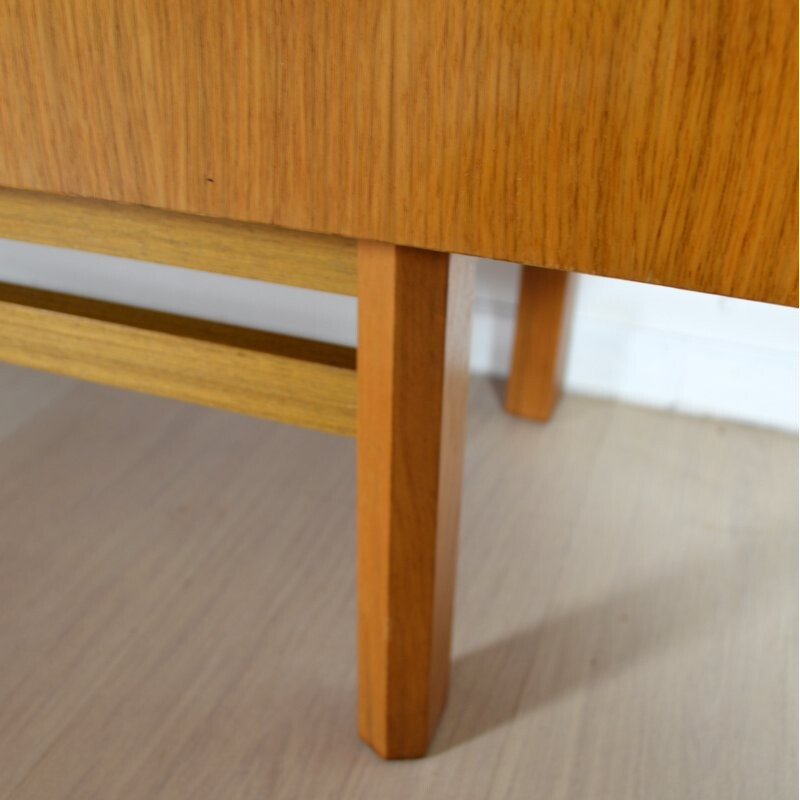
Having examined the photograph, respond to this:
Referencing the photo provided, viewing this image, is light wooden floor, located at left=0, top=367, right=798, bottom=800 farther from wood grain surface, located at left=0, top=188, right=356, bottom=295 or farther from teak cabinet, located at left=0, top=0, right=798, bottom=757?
wood grain surface, located at left=0, top=188, right=356, bottom=295

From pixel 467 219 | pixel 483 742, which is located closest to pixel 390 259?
pixel 467 219

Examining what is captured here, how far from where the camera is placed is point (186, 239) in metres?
0.71

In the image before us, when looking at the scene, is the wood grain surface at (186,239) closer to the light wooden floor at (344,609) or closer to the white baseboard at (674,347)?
the light wooden floor at (344,609)

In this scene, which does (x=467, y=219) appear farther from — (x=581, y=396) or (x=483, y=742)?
(x=581, y=396)

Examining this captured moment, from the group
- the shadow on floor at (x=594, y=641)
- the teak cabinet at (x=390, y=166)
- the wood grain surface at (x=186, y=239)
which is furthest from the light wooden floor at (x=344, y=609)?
the wood grain surface at (x=186, y=239)

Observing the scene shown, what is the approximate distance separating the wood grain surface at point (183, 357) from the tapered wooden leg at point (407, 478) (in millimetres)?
38

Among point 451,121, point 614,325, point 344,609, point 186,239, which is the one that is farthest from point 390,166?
point 614,325

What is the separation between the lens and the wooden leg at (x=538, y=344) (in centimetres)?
134

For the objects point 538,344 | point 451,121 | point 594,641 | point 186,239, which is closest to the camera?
point 451,121

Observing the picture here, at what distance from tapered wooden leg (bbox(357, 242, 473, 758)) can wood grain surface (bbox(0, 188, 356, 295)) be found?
4cm

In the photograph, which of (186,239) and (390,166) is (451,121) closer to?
(390,166)

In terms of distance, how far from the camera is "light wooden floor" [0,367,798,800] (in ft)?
2.95

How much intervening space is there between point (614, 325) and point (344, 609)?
0.66 meters

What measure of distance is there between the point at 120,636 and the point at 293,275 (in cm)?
52
